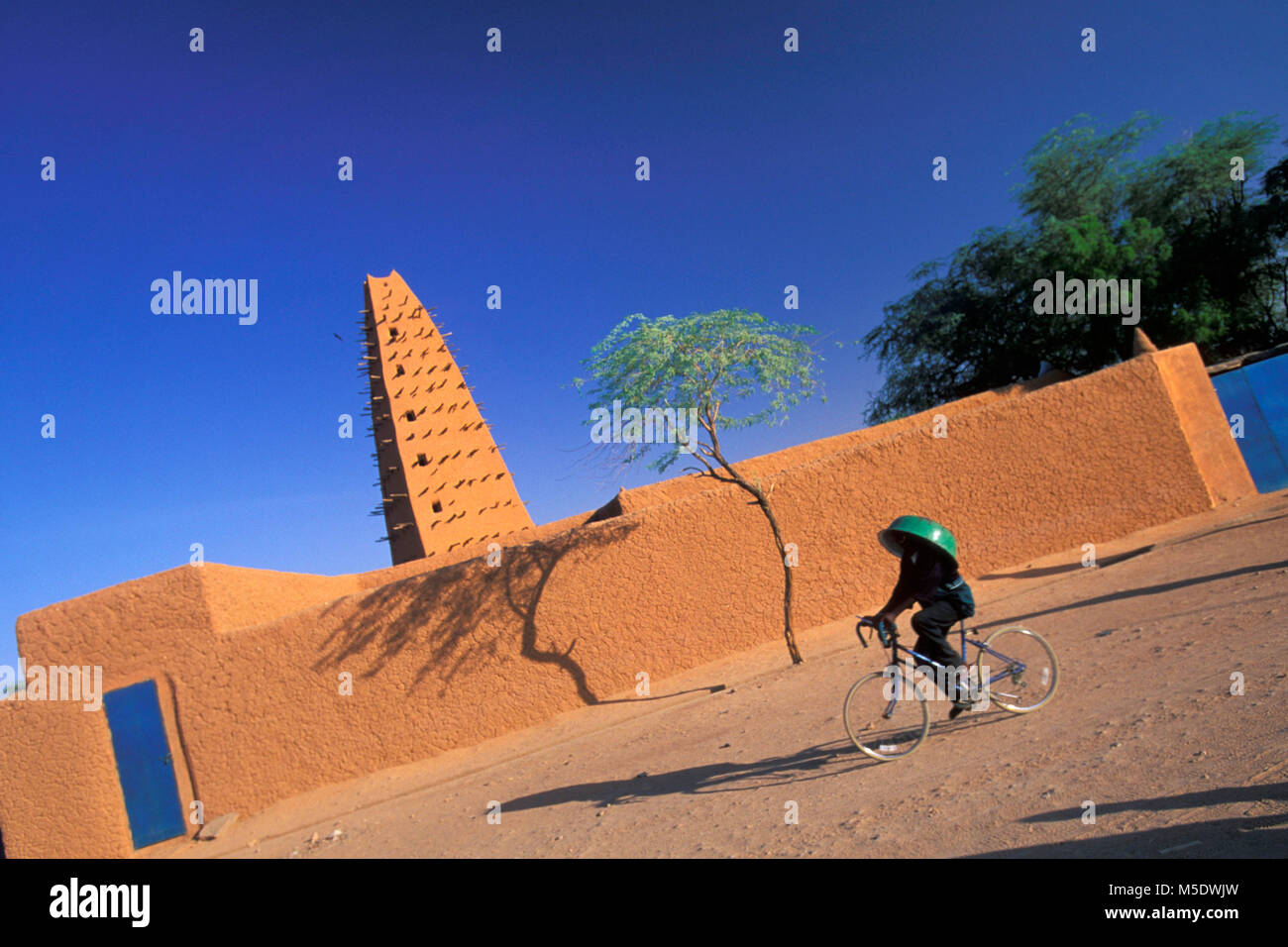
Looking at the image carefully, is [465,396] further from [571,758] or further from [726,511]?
[571,758]

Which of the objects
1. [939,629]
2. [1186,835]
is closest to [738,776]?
[939,629]

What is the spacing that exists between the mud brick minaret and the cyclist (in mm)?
18454

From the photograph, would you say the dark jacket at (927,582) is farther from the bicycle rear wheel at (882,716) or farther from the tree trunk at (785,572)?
the tree trunk at (785,572)

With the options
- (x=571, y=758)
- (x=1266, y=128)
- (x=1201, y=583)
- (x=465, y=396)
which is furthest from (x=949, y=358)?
(x=571, y=758)

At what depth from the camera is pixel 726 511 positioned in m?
11.2

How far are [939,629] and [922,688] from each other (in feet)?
1.46

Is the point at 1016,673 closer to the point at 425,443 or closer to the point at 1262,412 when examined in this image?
the point at 1262,412

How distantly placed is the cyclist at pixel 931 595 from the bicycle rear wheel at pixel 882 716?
0.27 m

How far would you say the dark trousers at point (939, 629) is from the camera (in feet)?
15.7

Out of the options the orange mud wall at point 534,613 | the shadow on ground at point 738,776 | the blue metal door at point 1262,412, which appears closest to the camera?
the shadow on ground at point 738,776

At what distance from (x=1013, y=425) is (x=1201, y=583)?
4902mm

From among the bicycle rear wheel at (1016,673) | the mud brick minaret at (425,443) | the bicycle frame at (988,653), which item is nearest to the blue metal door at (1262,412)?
the bicycle rear wheel at (1016,673)

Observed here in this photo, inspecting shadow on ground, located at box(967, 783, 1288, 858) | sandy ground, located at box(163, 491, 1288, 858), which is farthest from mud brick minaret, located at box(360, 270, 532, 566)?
shadow on ground, located at box(967, 783, 1288, 858)

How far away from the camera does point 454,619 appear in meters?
10.6
